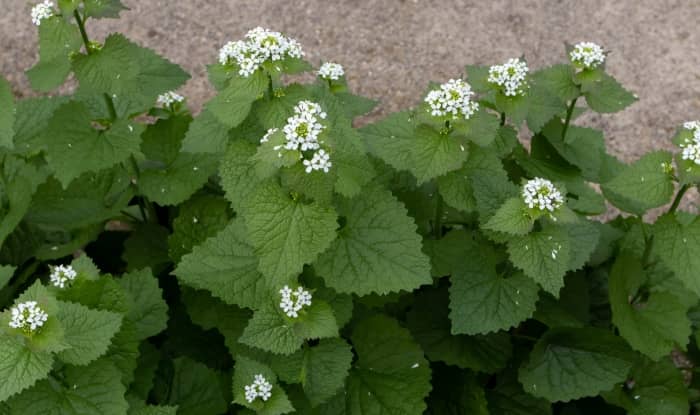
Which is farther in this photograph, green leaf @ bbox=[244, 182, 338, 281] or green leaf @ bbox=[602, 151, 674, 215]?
green leaf @ bbox=[602, 151, 674, 215]

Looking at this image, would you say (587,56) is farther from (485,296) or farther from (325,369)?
(325,369)

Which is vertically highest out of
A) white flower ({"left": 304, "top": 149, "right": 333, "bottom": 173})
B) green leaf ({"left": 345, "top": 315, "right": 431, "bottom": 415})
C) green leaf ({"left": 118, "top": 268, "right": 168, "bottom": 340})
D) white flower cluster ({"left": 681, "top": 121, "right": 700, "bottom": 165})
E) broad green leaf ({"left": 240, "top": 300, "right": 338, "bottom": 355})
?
white flower ({"left": 304, "top": 149, "right": 333, "bottom": 173})

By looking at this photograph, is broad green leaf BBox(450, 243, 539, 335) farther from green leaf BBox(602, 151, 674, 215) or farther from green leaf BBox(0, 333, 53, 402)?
green leaf BBox(0, 333, 53, 402)

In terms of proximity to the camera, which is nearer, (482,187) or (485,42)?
(482,187)

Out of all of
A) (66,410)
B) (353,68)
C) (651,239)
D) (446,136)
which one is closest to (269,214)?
(446,136)

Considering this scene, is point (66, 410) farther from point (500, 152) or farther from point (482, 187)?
point (500, 152)

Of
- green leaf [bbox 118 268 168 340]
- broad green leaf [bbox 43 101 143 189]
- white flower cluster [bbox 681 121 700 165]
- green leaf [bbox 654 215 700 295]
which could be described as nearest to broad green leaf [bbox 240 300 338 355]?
green leaf [bbox 118 268 168 340]

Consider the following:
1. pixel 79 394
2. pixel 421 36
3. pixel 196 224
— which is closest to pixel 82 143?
pixel 196 224

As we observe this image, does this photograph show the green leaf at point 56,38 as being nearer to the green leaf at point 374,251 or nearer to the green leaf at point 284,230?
the green leaf at point 284,230
